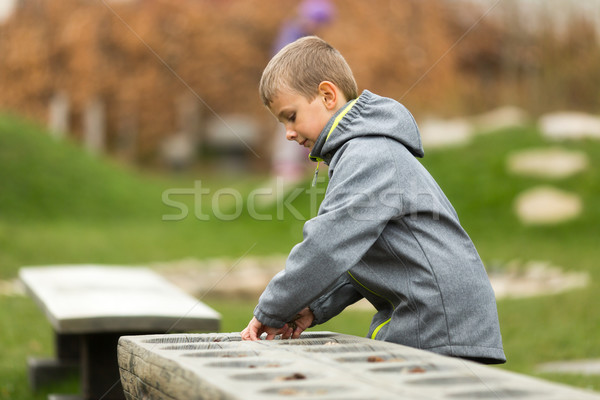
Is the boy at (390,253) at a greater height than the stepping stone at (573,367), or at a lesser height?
greater

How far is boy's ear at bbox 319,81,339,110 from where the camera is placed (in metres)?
2.03

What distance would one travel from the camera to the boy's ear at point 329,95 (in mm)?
2031

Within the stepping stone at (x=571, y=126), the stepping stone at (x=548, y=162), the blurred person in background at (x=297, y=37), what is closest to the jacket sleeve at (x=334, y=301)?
the stepping stone at (x=548, y=162)

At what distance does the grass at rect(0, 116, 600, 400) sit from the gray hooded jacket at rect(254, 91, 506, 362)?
181 cm

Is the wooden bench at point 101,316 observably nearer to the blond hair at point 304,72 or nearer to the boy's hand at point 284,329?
the boy's hand at point 284,329

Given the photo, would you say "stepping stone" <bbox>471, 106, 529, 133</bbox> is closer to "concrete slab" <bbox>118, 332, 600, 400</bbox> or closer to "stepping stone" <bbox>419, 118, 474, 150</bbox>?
"stepping stone" <bbox>419, 118, 474, 150</bbox>

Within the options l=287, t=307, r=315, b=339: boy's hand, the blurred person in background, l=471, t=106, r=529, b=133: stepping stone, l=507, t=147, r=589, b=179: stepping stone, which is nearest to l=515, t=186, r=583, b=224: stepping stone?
l=507, t=147, r=589, b=179: stepping stone

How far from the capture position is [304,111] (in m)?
2.04

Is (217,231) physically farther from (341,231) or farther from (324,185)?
(341,231)

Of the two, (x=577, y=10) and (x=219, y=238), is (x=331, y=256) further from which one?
(x=577, y=10)

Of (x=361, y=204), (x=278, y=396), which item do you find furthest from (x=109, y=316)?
(x=278, y=396)

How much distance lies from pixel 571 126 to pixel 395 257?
7891 millimetres

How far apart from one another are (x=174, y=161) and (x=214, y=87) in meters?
2.79

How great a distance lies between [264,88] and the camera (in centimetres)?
206
